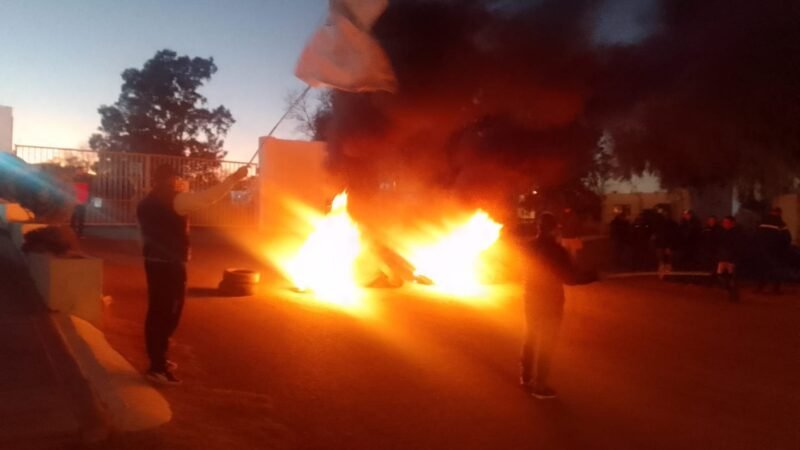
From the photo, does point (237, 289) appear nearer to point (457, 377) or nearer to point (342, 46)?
point (342, 46)

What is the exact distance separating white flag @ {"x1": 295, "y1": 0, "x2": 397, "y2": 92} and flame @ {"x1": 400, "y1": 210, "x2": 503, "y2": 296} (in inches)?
201

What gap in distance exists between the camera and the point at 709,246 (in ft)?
48.9

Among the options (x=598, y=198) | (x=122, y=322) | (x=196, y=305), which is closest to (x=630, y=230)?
(x=598, y=198)

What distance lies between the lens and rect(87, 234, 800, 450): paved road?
550cm

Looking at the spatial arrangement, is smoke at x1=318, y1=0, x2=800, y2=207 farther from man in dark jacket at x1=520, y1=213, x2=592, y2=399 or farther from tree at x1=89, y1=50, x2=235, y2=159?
tree at x1=89, y1=50, x2=235, y2=159

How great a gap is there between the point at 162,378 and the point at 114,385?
0.54 metres

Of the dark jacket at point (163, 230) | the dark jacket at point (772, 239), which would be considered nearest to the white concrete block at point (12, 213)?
the dark jacket at point (163, 230)

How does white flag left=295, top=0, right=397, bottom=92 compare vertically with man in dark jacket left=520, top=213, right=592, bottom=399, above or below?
above

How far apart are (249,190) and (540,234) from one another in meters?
14.2

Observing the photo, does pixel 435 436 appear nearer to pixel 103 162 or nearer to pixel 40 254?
pixel 40 254

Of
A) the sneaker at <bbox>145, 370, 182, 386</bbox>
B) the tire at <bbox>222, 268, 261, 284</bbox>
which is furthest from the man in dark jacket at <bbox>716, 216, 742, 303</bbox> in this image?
the sneaker at <bbox>145, 370, 182, 386</bbox>

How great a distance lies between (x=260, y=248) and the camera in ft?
60.7

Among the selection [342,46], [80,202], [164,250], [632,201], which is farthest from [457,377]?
[632,201]

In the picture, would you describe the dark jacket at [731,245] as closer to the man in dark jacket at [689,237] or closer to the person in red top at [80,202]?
the man in dark jacket at [689,237]
